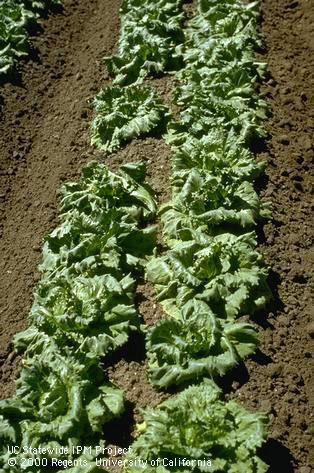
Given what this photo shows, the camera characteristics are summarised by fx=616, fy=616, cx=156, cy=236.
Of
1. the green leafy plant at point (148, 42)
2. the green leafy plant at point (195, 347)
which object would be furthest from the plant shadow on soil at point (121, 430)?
the green leafy plant at point (148, 42)

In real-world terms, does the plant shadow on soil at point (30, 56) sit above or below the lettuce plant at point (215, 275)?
above

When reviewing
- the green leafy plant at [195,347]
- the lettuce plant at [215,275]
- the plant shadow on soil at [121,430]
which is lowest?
the plant shadow on soil at [121,430]

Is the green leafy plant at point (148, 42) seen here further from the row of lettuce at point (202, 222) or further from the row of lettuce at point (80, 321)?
the row of lettuce at point (80, 321)

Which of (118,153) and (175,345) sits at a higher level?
(118,153)

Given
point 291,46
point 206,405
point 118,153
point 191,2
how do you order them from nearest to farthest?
point 206,405
point 118,153
point 291,46
point 191,2

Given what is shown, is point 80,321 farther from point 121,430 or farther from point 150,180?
point 150,180

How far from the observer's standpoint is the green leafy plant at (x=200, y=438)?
13.7 ft

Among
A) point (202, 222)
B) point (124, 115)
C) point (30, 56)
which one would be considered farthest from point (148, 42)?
point (202, 222)

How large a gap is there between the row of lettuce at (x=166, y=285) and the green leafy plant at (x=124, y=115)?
0.05 ft

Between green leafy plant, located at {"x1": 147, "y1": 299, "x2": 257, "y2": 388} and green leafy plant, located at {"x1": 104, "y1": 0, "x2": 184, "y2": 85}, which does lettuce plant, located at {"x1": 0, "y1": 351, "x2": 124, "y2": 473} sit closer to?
green leafy plant, located at {"x1": 147, "y1": 299, "x2": 257, "y2": 388}

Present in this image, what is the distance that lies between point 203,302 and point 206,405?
994 mm

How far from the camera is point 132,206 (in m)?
6.17

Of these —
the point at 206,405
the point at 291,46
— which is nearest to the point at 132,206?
the point at 206,405

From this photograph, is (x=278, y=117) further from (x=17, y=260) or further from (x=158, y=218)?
(x=17, y=260)
